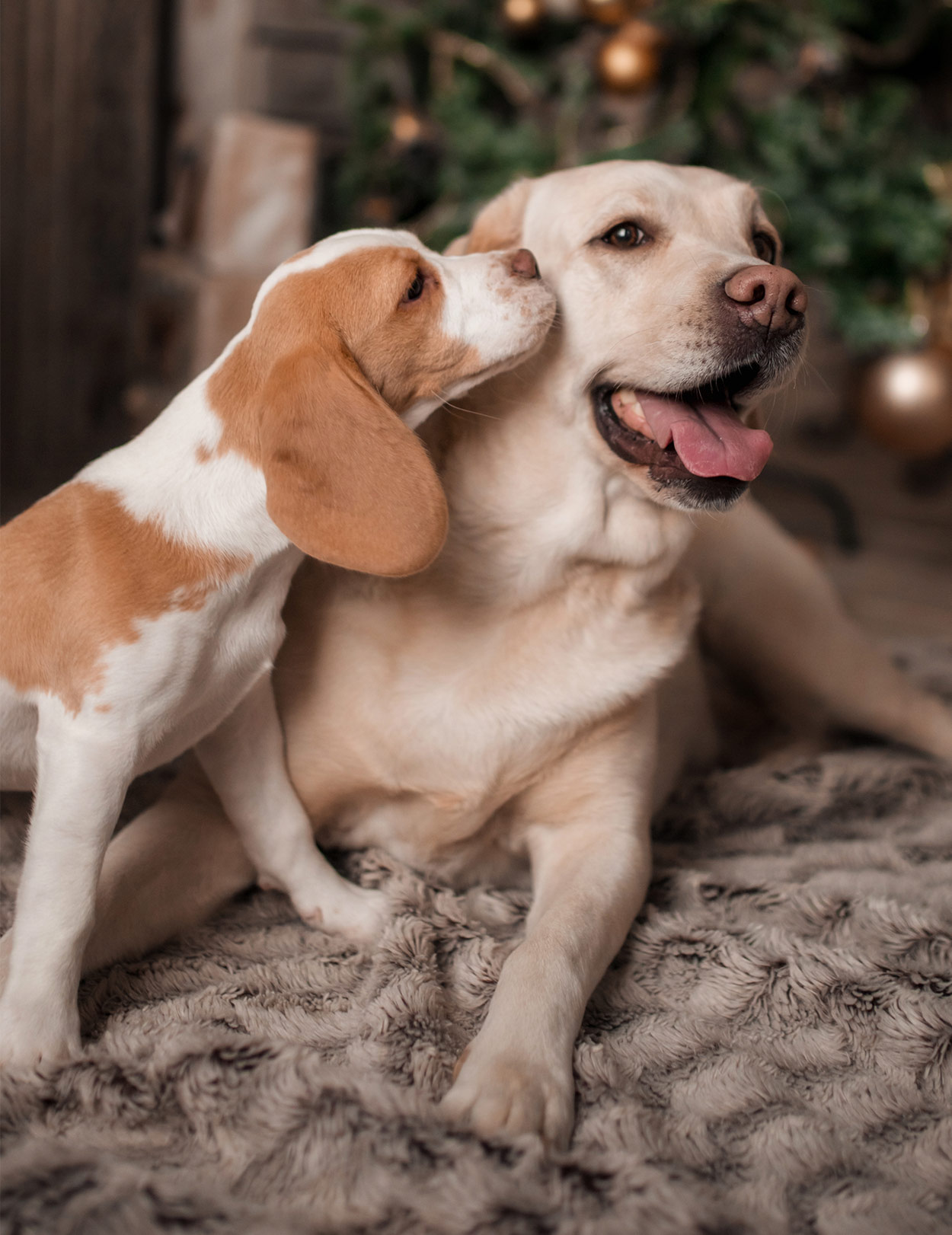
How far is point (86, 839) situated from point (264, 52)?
362 centimetres

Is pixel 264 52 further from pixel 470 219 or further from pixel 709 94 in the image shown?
pixel 709 94

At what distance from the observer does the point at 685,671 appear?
6.70 feet

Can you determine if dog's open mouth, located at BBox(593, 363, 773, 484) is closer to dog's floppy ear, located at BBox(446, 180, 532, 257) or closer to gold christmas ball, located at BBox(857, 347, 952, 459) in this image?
dog's floppy ear, located at BBox(446, 180, 532, 257)

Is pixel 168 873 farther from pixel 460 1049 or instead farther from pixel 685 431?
pixel 685 431

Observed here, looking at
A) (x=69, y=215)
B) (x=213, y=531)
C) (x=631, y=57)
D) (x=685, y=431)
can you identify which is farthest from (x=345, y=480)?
(x=69, y=215)

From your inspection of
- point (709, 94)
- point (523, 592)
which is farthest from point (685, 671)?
point (709, 94)

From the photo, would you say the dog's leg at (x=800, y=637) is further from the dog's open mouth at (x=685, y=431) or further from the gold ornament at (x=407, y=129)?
the gold ornament at (x=407, y=129)

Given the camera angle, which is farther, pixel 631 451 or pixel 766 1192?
pixel 631 451

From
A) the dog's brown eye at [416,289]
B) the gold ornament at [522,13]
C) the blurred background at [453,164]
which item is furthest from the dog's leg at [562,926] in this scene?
the gold ornament at [522,13]

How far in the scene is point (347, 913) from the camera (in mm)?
1403

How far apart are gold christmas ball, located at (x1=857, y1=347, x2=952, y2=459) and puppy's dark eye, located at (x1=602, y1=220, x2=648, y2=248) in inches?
88.2

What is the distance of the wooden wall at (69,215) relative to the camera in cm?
379

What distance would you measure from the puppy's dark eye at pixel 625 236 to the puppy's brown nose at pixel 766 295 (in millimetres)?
188

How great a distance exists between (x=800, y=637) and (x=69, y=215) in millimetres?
3323
